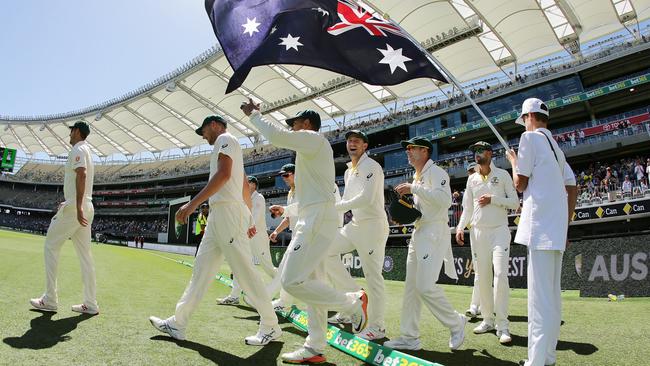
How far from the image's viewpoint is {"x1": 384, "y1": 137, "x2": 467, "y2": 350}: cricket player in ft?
12.6

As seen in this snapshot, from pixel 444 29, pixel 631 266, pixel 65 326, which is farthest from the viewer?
pixel 444 29

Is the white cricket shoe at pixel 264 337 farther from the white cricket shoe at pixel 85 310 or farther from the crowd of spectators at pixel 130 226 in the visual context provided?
the crowd of spectators at pixel 130 226

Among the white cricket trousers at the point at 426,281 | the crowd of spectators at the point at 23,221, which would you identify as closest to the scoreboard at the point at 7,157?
the crowd of spectators at the point at 23,221

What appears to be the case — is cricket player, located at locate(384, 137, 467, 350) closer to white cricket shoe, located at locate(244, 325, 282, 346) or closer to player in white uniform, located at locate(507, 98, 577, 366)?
player in white uniform, located at locate(507, 98, 577, 366)

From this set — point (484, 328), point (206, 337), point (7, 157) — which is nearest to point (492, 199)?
point (484, 328)

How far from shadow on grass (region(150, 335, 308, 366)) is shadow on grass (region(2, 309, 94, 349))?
2.44 feet

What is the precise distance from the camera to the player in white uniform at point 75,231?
15.1 ft

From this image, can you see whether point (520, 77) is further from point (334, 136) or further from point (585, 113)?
point (334, 136)

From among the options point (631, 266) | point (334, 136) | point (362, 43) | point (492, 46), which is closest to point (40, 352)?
point (362, 43)

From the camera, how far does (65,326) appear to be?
13.0 ft

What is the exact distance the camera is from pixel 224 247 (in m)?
3.97

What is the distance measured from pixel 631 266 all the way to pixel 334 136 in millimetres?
37483

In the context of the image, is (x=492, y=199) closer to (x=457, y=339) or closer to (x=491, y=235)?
(x=491, y=235)

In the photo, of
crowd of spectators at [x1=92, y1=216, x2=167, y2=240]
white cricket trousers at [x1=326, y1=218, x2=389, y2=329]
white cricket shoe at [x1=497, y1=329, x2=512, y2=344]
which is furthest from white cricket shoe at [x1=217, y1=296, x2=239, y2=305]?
crowd of spectators at [x1=92, y1=216, x2=167, y2=240]
